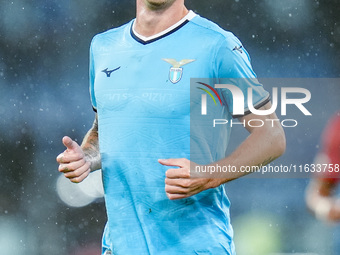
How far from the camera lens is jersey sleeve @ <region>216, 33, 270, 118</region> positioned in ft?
7.20

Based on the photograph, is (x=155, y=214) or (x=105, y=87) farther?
(x=105, y=87)

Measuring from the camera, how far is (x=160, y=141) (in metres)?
2.20

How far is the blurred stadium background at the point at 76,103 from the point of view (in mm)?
7172

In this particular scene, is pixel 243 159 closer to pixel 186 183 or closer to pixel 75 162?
pixel 186 183

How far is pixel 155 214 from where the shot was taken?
2205 millimetres

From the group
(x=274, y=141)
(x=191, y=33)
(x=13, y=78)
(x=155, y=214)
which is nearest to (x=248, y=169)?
(x=274, y=141)

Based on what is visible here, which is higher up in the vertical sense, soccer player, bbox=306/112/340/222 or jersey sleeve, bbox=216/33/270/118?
jersey sleeve, bbox=216/33/270/118

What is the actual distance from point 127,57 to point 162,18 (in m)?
0.19

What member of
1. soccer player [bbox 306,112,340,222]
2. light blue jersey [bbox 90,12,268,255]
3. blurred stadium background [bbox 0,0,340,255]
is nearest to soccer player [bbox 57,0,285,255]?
light blue jersey [bbox 90,12,268,255]

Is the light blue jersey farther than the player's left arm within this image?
Yes

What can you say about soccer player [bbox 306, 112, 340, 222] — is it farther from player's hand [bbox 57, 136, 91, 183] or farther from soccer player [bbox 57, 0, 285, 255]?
player's hand [bbox 57, 136, 91, 183]

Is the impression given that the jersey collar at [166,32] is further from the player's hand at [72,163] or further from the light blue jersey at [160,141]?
the player's hand at [72,163]

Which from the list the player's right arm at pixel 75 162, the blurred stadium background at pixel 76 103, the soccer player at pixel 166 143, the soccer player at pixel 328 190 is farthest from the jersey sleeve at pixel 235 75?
the blurred stadium background at pixel 76 103

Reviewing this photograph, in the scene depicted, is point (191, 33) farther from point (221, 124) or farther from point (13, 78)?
point (13, 78)
